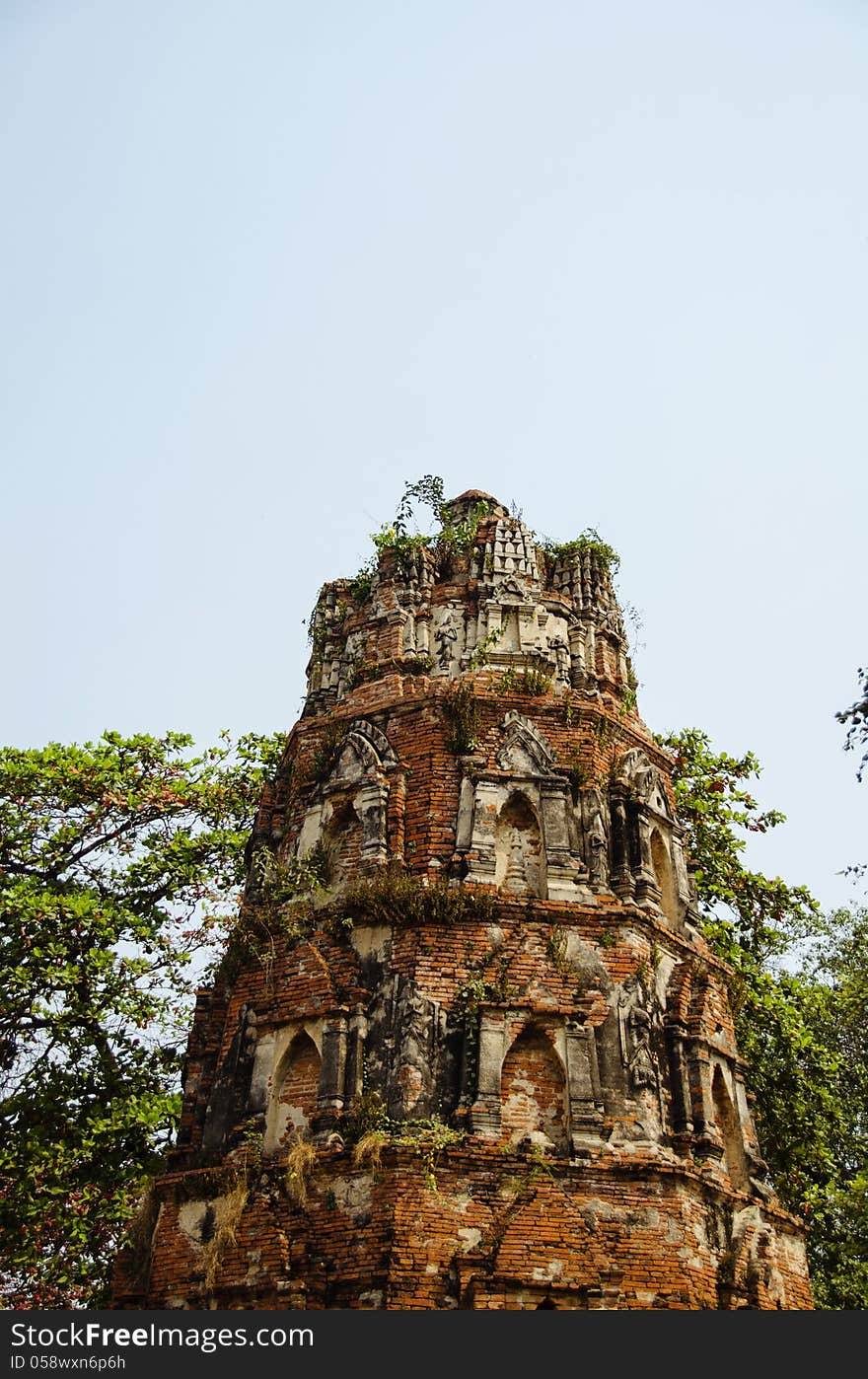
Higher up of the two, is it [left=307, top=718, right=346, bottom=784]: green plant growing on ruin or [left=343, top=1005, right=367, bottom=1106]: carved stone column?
[left=307, top=718, right=346, bottom=784]: green plant growing on ruin

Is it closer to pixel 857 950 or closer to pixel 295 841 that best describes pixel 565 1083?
pixel 295 841

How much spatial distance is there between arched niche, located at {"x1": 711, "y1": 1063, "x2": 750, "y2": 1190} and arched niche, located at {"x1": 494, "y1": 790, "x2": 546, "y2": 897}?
2401 mm

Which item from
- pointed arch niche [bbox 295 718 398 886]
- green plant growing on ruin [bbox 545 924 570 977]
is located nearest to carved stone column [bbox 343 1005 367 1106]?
pointed arch niche [bbox 295 718 398 886]

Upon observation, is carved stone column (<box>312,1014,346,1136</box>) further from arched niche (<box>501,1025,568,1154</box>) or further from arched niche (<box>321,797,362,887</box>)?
arched niche (<box>321,797,362,887</box>)

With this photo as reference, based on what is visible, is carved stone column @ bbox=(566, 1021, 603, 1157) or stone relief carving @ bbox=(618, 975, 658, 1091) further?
stone relief carving @ bbox=(618, 975, 658, 1091)

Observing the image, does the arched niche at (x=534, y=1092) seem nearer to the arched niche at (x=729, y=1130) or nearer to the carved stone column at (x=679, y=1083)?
the carved stone column at (x=679, y=1083)

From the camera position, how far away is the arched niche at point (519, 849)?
38.0 feet

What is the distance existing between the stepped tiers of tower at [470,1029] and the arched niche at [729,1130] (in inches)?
1.1

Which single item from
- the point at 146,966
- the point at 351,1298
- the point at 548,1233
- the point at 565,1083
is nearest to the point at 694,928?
the point at 565,1083

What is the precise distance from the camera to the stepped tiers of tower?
9633 mm

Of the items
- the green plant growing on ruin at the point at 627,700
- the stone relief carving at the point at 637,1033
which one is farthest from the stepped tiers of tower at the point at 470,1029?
the green plant growing on ruin at the point at 627,700

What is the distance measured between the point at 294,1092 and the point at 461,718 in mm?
3792

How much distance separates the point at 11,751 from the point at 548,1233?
31.8 feet

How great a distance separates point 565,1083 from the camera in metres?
10.4
